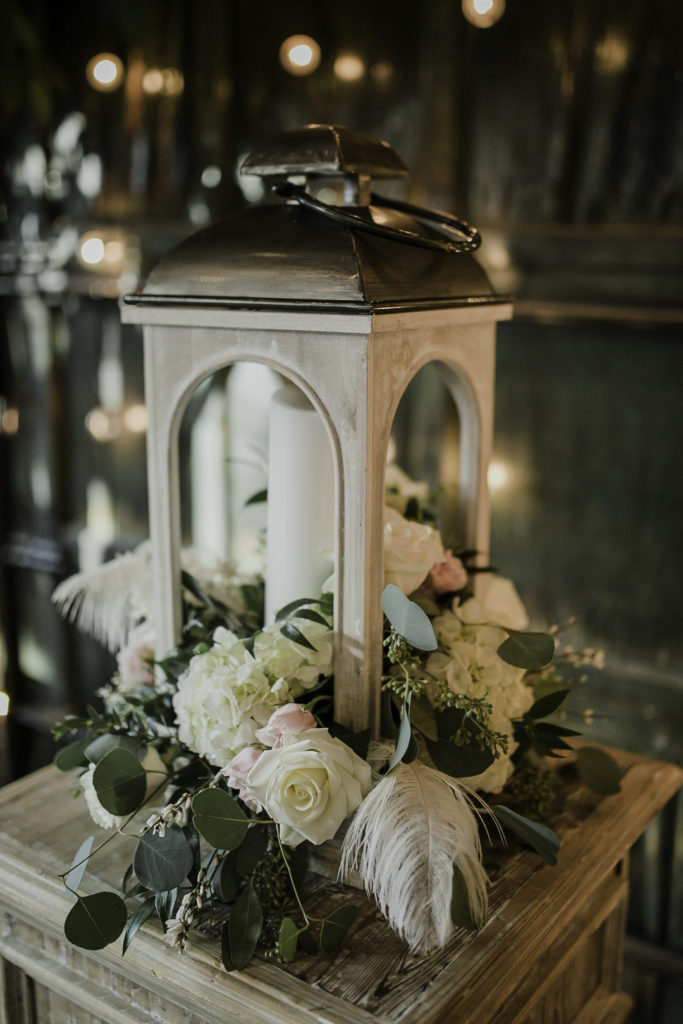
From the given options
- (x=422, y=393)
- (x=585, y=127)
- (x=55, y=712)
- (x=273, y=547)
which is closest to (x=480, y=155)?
(x=585, y=127)

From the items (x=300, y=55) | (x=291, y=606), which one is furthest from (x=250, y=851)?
(x=300, y=55)

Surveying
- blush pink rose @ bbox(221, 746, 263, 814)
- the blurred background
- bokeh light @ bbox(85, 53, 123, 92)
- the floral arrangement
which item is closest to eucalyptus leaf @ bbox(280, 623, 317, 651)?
the floral arrangement

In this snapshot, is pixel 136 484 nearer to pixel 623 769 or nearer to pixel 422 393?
pixel 422 393

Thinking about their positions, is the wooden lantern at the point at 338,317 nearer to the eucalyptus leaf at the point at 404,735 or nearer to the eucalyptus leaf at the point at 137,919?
the eucalyptus leaf at the point at 404,735

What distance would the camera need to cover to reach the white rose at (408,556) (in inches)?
36.2

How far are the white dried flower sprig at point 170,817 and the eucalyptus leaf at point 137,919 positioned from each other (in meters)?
0.06

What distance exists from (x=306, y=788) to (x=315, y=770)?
18 mm

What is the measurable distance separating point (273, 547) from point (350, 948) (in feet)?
1.28

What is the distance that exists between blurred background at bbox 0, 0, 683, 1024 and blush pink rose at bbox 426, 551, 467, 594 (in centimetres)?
46

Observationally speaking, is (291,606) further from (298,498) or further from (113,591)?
(113,591)

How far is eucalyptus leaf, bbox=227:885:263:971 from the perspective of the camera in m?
0.76

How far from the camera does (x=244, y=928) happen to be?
77 centimetres

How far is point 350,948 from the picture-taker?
2.61 feet

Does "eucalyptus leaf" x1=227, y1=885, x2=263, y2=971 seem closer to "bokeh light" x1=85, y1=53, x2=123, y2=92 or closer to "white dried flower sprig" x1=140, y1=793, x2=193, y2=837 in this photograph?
"white dried flower sprig" x1=140, y1=793, x2=193, y2=837
